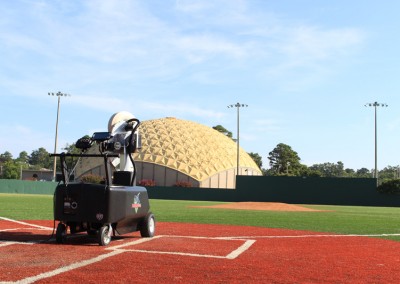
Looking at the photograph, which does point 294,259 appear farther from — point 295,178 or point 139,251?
point 295,178

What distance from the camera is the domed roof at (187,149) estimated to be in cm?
8425

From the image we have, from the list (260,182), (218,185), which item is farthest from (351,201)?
(218,185)

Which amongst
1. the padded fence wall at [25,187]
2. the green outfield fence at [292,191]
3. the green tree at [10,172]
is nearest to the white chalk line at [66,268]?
the green outfield fence at [292,191]

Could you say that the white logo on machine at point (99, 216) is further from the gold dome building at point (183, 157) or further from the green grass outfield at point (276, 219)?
the gold dome building at point (183, 157)

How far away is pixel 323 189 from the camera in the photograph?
202ft

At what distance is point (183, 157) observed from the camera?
85875 millimetres

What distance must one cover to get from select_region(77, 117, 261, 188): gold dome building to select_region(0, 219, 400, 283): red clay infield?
67.5 m

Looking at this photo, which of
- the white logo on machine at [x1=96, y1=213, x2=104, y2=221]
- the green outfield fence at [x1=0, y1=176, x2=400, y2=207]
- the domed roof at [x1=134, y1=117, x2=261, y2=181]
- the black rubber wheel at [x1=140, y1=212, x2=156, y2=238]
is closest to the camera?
the white logo on machine at [x1=96, y1=213, x2=104, y2=221]

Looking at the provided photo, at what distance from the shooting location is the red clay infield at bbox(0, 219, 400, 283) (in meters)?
7.19

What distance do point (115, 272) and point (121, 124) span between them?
22.1ft

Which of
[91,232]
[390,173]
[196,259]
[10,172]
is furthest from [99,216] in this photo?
[390,173]

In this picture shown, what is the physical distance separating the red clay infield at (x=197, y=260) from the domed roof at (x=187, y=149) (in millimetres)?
70684

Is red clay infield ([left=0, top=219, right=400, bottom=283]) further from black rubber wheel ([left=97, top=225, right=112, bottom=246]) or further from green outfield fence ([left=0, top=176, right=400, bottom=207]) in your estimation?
green outfield fence ([left=0, top=176, right=400, bottom=207])

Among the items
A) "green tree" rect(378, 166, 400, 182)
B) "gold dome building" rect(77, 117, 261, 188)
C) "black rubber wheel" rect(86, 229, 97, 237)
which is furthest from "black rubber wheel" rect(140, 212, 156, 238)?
"green tree" rect(378, 166, 400, 182)
